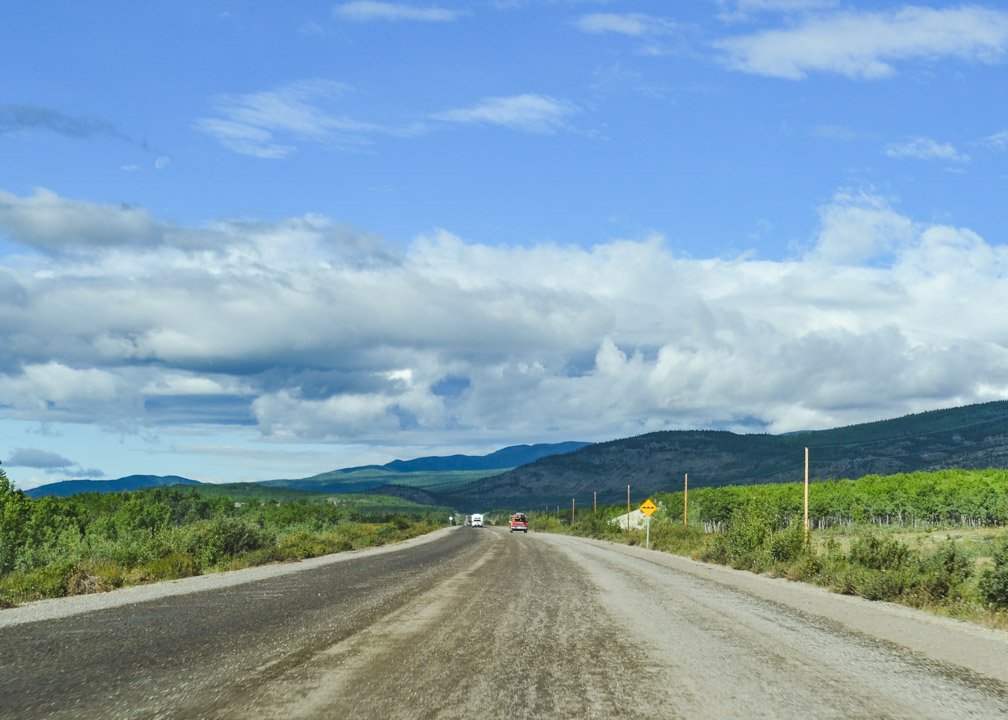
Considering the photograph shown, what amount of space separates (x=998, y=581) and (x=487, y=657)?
12.2m

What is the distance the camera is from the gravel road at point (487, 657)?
7.00m

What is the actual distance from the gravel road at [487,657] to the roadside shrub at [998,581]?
187cm

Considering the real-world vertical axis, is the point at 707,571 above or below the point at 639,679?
below

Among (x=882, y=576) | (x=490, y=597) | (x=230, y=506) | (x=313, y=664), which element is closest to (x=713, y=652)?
(x=313, y=664)

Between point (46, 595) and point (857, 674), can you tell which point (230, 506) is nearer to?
point (46, 595)

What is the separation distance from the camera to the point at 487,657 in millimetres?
9227

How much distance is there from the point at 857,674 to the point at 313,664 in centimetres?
599

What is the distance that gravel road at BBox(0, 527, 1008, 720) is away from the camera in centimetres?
700

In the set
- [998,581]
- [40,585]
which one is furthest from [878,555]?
[40,585]

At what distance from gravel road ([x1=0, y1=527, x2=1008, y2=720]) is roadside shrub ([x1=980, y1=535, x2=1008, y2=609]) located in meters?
1.87

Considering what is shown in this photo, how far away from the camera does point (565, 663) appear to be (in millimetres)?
8898

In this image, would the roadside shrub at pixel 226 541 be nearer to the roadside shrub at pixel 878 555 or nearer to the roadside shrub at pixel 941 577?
the roadside shrub at pixel 878 555

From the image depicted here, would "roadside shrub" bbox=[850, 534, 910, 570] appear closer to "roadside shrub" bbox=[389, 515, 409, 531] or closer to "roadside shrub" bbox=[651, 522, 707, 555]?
"roadside shrub" bbox=[651, 522, 707, 555]

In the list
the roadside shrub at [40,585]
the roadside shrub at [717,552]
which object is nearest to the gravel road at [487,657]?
the roadside shrub at [40,585]
